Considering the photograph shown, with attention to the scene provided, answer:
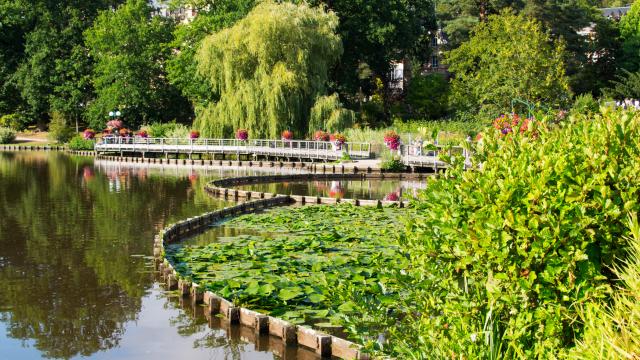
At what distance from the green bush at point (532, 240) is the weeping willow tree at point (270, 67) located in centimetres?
4060

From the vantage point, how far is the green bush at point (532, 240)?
5754 millimetres

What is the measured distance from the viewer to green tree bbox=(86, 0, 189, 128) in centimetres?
7038

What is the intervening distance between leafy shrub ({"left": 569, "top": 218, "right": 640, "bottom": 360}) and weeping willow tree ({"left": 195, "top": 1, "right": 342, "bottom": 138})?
136 ft

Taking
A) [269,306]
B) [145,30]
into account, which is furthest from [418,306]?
[145,30]

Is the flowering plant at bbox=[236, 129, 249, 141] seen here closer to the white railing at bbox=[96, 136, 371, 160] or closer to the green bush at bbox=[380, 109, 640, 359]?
the white railing at bbox=[96, 136, 371, 160]

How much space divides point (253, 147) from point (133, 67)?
29103mm

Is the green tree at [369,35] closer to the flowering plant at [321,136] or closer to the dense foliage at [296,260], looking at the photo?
the flowering plant at [321,136]

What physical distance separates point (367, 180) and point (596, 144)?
29.5 m

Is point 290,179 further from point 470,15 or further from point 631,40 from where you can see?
point 631,40

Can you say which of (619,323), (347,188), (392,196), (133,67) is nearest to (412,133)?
(347,188)

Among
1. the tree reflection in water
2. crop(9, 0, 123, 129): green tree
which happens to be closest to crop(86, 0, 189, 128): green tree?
crop(9, 0, 123, 129): green tree

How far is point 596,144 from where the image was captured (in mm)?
6047

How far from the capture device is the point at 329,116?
4712 centimetres

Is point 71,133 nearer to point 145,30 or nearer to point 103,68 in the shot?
point 103,68
